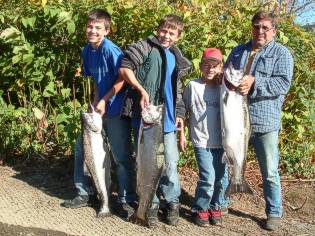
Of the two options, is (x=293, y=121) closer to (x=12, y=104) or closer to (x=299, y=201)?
(x=299, y=201)

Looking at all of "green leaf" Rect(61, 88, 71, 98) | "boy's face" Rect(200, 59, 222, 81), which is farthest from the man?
"green leaf" Rect(61, 88, 71, 98)

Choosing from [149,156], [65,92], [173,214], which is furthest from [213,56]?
[65,92]

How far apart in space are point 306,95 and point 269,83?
2.04 m

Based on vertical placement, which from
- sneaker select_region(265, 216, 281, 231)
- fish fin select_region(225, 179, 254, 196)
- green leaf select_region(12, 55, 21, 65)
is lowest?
sneaker select_region(265, 216, 281, 231)

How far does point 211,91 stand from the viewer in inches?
206

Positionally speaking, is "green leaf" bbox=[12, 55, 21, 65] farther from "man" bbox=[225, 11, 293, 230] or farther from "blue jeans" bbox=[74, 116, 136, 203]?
"man" bbox=[225, 11, 293, 230]

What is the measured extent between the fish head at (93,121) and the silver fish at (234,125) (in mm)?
1136

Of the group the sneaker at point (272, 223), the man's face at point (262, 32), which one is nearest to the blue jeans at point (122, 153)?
the sneaker at point (272, 223)

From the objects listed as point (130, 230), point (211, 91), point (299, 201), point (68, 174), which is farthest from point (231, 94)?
point (68, 174)

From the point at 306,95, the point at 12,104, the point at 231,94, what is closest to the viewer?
the point at 231,94

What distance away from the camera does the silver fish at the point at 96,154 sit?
17.4 ft

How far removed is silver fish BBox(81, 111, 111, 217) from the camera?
5309 millimetres

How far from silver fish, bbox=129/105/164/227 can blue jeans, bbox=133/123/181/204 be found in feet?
0.46

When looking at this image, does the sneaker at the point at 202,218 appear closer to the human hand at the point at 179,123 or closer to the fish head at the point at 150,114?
the human hand at the point at 179,123
